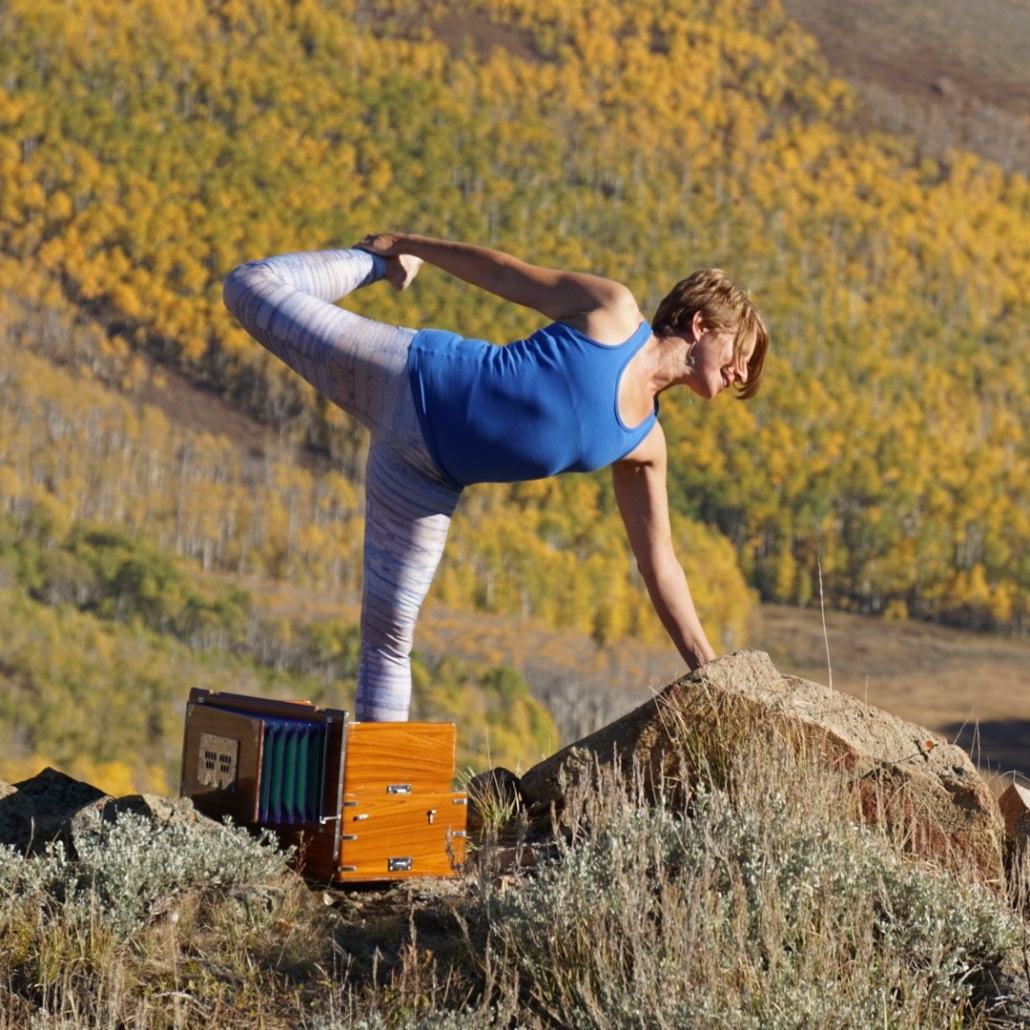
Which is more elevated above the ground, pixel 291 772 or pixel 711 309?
pixel 711 309

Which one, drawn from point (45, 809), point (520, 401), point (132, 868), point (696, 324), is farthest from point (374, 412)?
point (45, 809)

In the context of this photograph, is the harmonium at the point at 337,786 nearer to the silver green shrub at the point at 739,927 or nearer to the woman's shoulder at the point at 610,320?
the silver green shrub at the point at 739,927

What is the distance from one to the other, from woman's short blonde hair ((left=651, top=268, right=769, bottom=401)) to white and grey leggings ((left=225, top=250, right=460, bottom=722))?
21.0 inches

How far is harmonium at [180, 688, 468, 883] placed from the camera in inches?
126

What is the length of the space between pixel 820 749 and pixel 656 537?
605 millimetres

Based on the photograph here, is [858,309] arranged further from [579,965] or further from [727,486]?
[579,965]

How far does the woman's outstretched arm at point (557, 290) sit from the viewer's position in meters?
3.09

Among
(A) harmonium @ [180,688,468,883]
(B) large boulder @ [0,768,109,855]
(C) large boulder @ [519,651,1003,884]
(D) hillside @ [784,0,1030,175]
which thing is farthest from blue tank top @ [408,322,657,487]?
(D) hillside @ [784,0,1030,175]

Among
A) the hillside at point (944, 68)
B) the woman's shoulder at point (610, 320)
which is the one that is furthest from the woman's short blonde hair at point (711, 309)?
the hillside at point (944, 68)

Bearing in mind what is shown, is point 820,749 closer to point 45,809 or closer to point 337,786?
point 337,786

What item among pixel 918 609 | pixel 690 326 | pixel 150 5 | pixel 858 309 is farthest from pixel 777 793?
pixel 150 5

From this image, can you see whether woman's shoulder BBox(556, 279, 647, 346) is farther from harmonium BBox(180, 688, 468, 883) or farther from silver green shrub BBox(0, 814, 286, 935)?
silver green shrub BBox(0, 814, 286, 935)

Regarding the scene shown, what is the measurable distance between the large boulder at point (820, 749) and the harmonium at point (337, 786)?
0.99ft

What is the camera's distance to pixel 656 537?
141 inches
